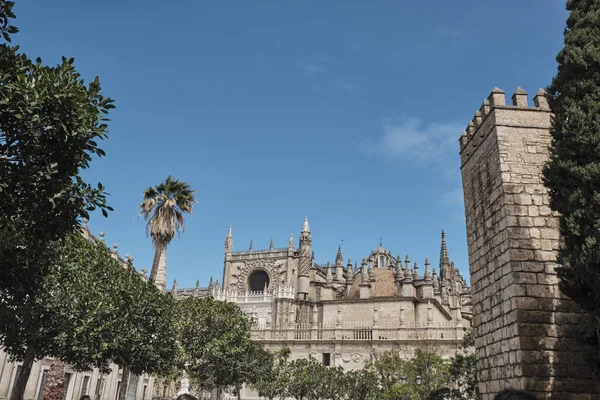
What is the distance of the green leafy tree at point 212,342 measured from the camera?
73.4 feet

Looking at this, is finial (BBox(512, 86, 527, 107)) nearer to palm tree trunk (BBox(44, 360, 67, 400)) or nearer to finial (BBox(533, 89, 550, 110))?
finial (BBox(533, 89, 550, 110))

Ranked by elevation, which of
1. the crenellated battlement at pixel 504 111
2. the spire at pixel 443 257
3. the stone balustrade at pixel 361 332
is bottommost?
the stone balustrade at pixel 361 332

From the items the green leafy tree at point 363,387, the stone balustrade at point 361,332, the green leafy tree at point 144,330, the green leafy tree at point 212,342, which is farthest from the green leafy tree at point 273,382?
the green leafy tree at point 144,330

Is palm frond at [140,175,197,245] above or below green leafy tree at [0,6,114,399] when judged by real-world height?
above

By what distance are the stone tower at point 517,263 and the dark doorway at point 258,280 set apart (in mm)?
41506

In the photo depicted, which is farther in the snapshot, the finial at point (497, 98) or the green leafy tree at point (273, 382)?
the green leafy tree at point (273, 382)

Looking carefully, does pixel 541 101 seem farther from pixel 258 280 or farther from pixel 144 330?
pixel 258 280

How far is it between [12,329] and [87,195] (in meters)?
7.17

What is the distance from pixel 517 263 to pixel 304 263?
→ 40.4 meters

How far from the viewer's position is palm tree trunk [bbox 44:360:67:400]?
78.2 feet

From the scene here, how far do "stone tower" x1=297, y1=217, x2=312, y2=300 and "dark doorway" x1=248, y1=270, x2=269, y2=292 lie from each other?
462 centimetres

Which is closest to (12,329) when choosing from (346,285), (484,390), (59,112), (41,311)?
(41,311)

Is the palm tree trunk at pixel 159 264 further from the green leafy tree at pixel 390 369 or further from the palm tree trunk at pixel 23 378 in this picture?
the green leafy tree at pixel 390 369

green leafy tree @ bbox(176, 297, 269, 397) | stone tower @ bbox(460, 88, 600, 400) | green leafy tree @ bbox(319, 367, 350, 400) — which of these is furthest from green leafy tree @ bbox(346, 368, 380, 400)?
stone tower @ bbox(460, 88, 600, 400)
